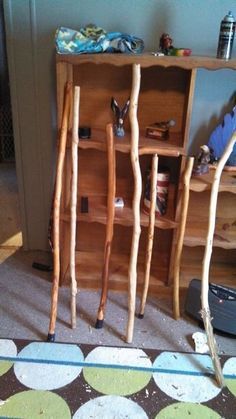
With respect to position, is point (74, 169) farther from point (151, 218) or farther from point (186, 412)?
point (186, 412)

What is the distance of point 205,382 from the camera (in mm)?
1323

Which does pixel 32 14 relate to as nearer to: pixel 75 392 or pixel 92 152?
pixel 92 152

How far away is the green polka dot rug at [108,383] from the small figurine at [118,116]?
924mm

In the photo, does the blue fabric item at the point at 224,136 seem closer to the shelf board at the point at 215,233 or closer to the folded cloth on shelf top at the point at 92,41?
the shelf board at the point at 215,233

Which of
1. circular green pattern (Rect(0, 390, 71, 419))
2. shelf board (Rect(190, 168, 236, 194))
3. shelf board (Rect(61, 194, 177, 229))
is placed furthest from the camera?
shelf board (Rect(61, 194, 177, 229))

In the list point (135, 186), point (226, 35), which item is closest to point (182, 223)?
point (135, 186)

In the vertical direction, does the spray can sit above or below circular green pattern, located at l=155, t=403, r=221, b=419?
above

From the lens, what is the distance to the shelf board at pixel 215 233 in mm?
1628

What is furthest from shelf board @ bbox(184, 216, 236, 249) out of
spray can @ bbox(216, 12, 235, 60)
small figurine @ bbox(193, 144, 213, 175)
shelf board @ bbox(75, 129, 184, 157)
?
spray can @ bbox(216, 12, 235, 60)

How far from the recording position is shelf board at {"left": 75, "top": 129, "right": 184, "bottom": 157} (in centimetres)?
148

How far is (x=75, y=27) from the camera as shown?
5.32ft

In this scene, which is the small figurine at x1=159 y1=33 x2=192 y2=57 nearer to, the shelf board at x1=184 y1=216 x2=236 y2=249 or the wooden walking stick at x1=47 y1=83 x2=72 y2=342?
the wooden walking stick at x1=47 y1=83 x2=72 y2=342

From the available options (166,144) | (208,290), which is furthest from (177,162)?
(208,290)

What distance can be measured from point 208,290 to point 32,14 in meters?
1.46
